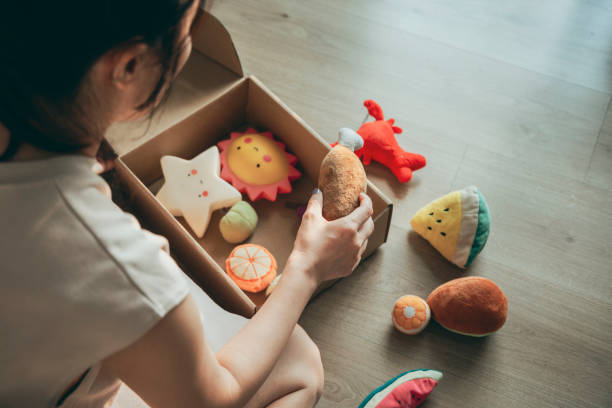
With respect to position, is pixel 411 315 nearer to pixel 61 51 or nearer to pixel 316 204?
pixel 316 204

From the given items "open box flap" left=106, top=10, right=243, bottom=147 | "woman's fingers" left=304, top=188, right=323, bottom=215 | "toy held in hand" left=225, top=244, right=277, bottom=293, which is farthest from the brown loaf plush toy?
"open box flap" left=106, top=10, right=243, bottom=147

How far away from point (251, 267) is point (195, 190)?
0.21 m

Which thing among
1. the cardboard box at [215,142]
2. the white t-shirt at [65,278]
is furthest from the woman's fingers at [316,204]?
the white t-shirt at [65,278]

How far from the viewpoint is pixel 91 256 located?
351 mm

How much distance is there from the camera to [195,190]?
36.6 inches

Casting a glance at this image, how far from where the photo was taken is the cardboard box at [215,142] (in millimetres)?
841

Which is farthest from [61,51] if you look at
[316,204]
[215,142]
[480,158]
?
[480,158]

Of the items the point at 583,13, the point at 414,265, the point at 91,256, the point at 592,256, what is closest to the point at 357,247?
the point at 414,265

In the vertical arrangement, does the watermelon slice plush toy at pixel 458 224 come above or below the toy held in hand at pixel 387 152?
below

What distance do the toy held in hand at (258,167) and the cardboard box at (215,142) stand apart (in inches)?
1.2

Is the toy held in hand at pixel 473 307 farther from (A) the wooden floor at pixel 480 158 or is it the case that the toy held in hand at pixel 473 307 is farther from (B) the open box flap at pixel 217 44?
(B) the open box flap at pixel 217 44

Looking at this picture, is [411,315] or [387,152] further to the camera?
[387,152]

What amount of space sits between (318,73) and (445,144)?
1.24 ft

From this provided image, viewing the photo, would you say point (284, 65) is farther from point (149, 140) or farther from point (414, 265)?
point (414, 265)
